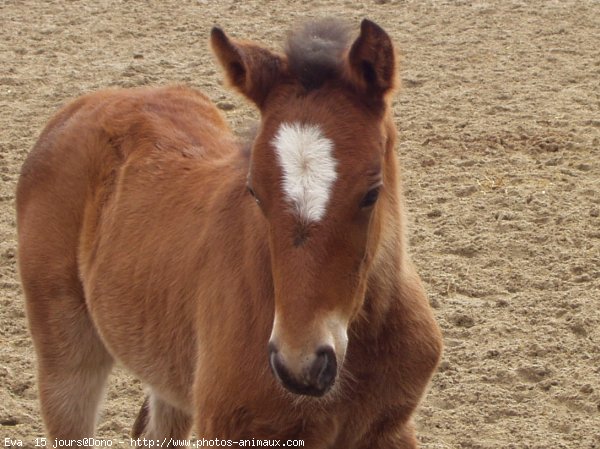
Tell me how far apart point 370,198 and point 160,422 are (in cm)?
187

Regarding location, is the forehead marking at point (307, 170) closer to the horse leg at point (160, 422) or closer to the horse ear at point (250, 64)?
the horse ear at point (250, 64)

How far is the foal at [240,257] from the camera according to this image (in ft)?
10.1

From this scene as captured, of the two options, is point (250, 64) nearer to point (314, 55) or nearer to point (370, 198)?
point (314, 55)

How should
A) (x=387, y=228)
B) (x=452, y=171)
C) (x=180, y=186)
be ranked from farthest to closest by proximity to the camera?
(x=452, y=171)
(x=180, y=186)
(x=387, y=228)

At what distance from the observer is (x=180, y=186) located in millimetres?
4180

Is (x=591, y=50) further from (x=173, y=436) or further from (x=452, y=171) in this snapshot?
(x=173, y=436)

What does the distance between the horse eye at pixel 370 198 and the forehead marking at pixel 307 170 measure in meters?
0.11

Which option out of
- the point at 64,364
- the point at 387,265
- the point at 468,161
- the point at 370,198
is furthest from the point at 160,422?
the point at 468,161

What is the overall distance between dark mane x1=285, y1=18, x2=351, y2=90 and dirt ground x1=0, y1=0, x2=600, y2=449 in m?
2.02

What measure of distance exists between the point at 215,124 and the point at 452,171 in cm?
283

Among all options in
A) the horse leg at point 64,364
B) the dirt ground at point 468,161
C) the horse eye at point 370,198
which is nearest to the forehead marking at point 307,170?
the horse eye at point 370,198

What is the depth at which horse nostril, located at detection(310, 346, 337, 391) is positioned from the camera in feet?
9.73

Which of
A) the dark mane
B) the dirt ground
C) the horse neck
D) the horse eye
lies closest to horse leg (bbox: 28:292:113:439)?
the dirt ground

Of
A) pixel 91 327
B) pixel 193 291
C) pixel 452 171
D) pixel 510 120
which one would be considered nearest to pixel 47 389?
pixel 91 327
